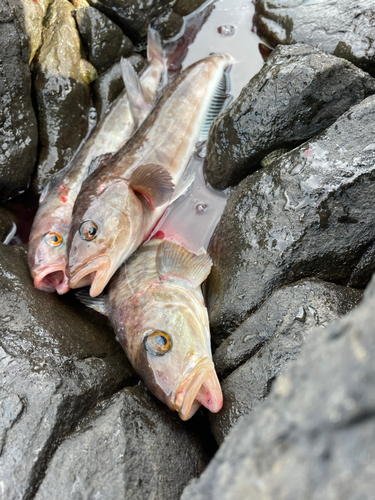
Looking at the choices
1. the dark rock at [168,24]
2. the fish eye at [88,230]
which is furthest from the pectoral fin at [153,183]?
the dark rock at [168,24]

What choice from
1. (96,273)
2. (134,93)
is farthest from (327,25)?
(96,273)

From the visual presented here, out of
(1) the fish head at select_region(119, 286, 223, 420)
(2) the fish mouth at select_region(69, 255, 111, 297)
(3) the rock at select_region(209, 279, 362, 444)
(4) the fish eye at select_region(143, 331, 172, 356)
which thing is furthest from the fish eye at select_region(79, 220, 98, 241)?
(3) the rock at select_region(209, 279, 362, 444)

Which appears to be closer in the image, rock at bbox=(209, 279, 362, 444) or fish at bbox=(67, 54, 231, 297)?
rock at bbox=(209, 279, 362, 444)

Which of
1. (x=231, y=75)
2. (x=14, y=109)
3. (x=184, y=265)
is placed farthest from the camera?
(x=231, y=75)

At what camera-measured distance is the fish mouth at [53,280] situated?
3.83 m

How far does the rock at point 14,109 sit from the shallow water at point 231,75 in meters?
1.83

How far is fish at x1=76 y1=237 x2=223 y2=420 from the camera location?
3.00 meters

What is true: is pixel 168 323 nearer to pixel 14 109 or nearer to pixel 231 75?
pixel 14 109

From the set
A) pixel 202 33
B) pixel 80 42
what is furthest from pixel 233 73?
pixel 80 42

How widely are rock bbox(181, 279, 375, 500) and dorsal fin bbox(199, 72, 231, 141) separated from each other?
4.19m

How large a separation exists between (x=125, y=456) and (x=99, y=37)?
5028 mm

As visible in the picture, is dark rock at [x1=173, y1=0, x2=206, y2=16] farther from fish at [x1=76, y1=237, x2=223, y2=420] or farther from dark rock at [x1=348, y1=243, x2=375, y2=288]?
dark rock at [x1=348, y1=243, x2=375, y2=288]

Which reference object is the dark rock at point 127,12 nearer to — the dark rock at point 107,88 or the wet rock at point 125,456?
the dark rock at point 107,88

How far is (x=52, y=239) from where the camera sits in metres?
4.16
